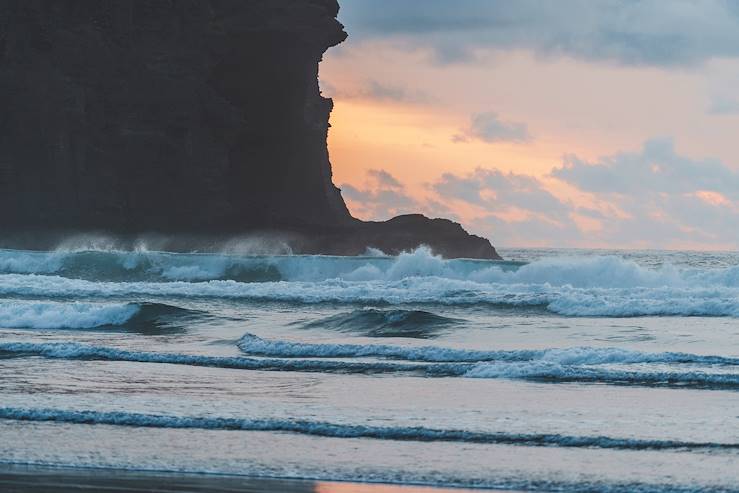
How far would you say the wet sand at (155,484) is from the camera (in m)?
10.3

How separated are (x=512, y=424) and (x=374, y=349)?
713 cm

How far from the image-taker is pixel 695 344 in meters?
21.5

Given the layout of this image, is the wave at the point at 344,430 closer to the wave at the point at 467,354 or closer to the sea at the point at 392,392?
the sea at the point at 392,392

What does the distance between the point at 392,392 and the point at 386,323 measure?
10.2 metres

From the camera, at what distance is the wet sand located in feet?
33.7

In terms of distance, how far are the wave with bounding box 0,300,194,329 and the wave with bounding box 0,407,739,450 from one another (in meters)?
12.8

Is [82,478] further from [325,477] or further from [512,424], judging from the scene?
[512,424]

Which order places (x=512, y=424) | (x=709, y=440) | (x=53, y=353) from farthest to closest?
(x=53, y=353)
(x=512, y=424)
(x=709, y=440)

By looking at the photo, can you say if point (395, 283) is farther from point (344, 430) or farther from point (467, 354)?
point (344, 430)

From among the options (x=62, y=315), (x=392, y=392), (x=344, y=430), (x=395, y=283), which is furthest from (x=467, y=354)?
(x=395, y=283)

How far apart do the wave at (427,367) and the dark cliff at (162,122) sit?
1698 inches

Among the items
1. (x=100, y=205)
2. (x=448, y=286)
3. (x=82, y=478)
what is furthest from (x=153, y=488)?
(x=100, y=205)

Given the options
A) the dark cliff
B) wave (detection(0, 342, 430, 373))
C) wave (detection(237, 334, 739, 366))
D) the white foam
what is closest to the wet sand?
wave (detection(0, 342, 430, 373))

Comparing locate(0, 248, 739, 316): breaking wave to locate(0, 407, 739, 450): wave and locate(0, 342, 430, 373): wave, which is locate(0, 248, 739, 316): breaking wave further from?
locate(0, 407, 739, 450): wave
